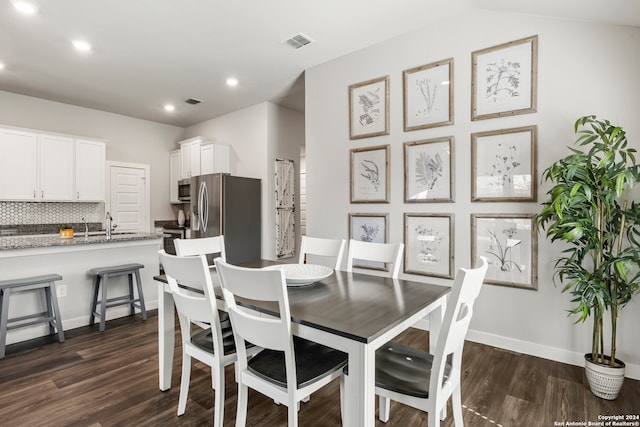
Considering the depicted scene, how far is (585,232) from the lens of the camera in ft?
6.87

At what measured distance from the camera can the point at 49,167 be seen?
4.75 metres

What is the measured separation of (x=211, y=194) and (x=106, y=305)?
1990 mm

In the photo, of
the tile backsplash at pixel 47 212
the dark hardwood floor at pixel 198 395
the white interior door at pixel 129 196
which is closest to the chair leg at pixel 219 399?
the dark hardwood floor at pixel 198 395

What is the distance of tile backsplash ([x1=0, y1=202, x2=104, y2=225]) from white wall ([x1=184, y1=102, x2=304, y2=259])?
2436mm

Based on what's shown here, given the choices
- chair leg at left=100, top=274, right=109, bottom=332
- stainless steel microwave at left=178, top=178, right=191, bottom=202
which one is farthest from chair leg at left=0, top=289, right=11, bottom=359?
stainless steel microwave at left=178, top=178, right=191, bottom=202

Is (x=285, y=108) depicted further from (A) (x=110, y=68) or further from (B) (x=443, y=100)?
(B) (x=443, y=100)

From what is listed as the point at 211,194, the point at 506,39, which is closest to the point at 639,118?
the point at 506,39

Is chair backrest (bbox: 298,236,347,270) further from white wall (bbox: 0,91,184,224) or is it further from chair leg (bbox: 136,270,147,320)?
white wall (bbox: 0,91,184,224)

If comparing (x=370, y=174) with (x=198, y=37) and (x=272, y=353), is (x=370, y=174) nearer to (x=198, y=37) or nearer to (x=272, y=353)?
(x=198, y=37)

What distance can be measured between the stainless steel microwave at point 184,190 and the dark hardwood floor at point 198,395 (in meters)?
3.43

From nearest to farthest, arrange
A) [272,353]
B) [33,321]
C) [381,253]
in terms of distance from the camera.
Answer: [272,353], [381,253], [33,321]

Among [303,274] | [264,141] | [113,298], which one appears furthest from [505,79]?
[113,298]

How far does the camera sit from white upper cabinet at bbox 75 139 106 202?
197 inches

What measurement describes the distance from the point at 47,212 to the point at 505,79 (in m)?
6.35
